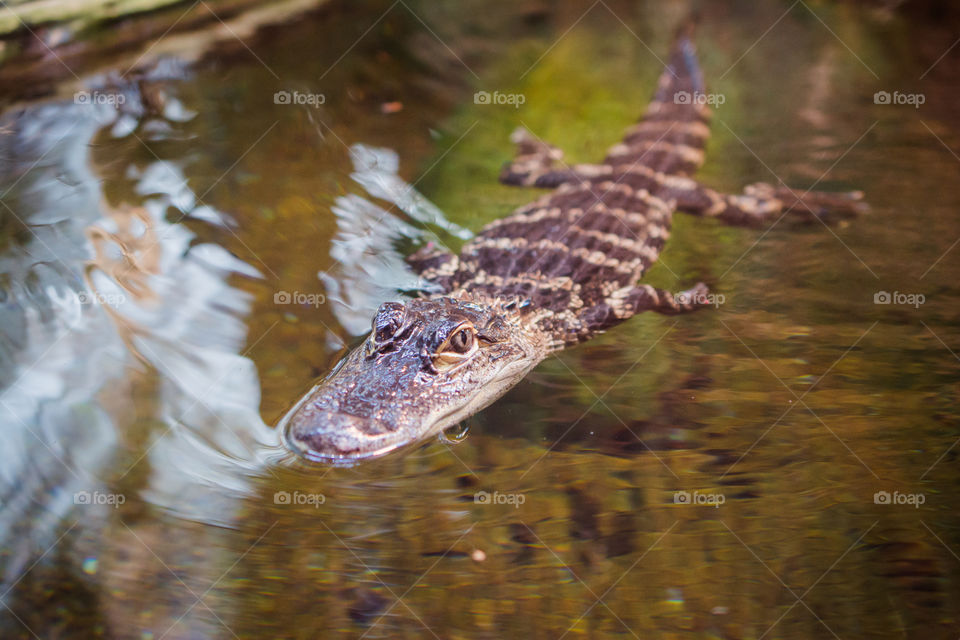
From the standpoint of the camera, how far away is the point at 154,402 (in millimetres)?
2977

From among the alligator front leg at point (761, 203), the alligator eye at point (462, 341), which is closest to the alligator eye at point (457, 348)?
the alligator eye at point (462, 341)

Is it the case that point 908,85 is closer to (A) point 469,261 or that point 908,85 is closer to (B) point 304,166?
(A) point 469,261

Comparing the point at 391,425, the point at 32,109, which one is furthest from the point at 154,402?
the point at 32,109

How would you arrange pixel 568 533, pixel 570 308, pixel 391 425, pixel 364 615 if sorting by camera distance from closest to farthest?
pixel 364 615 → pixel 568 533 → pixel 391 425 → pixel 570 308

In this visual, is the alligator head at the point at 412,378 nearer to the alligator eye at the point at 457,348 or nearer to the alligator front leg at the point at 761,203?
the alligator eye at the point at 457,348

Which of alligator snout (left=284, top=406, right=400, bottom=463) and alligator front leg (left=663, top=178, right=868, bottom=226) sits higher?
alligator front leg (left=663, top=178, right=868, bottom=226)

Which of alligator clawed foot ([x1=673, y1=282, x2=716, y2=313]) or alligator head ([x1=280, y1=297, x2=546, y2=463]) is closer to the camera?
alligator head ([x1=280, y1=297, x2=546, y2=463])

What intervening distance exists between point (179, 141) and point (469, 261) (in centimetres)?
200

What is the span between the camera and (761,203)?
448cm

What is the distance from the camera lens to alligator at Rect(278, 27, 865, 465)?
9.45ft

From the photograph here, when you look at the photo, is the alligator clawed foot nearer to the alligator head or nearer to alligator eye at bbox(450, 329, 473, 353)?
the alligator head

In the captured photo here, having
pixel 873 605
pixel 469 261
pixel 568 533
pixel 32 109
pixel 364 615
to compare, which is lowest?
pixel 364 615

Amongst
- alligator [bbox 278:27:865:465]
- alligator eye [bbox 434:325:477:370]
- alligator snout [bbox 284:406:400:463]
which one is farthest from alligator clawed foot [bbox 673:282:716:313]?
alligator snout [bbox 284:406:400:463]

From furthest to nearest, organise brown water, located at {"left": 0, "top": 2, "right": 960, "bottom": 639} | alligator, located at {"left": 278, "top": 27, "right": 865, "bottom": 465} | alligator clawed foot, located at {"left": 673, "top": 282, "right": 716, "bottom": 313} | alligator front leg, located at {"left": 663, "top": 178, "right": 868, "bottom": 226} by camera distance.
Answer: alligator front leg, located at {"left": 663, "top": 178, "right": 868, "bottom": 226}
alligator clawed foot, located at {"left": 673, "top": 282, "right": 716, "bottom": 313}
alligator, located at {"left": 278, "top": 27, "right": 865, "bottom": 465}
brown water, located at {"left": 0, "top": 2, "right": 960, "bottom": 639}
